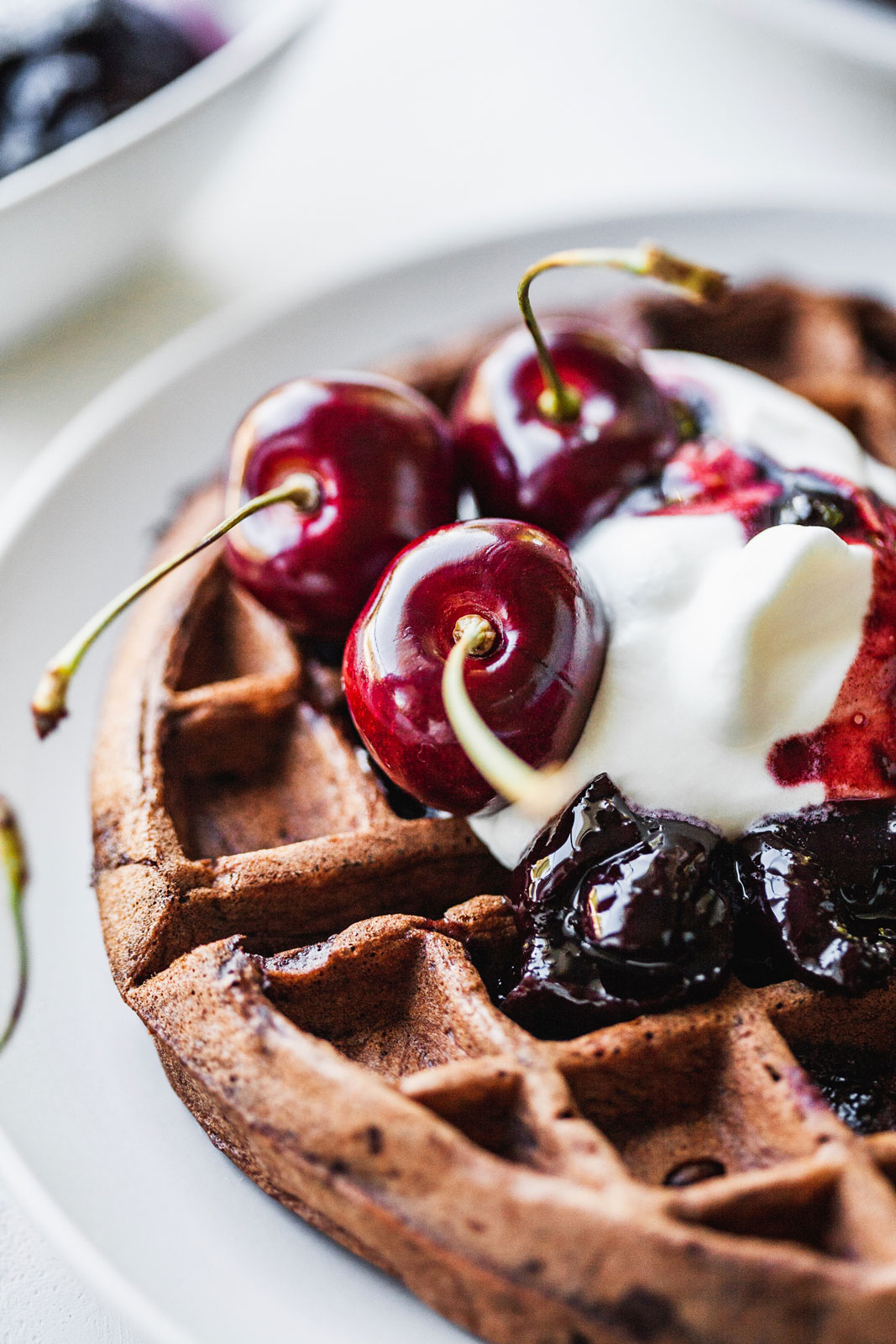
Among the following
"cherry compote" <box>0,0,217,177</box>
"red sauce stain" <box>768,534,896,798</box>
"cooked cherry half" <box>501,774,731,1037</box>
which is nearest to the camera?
"cooked cherry half" <box>501,774,731,1037</box>

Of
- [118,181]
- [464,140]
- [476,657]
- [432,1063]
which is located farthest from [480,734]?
[464,140]

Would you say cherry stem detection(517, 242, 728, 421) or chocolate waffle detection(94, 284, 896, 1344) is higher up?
cherry stem detection(517, 242, 728, 421)

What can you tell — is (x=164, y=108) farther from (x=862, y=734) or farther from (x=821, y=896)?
(x=821, y=896)

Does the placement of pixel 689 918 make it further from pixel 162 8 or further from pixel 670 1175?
pixel 162 8

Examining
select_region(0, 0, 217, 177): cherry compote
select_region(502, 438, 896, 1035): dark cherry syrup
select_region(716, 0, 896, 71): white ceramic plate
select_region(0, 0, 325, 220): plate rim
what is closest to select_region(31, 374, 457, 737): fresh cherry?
select_region(502, 438, 896, 1035): dark cherry syrup

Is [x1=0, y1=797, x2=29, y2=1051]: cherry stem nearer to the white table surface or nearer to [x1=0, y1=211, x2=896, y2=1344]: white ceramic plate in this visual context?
[x1=0, y1=211, x2=896, y2=1344]: white ceramic plate

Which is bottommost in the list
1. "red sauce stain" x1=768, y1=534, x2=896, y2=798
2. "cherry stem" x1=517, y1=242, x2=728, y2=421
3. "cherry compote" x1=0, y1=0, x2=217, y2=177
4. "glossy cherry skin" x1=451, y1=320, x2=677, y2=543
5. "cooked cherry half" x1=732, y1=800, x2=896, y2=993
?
"cooked cherry half" x1=732, y1=800, x2=896, y2=993

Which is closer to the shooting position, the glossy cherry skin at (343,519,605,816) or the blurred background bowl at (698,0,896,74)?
the glossy cherry skin at (343,519,605,816)
